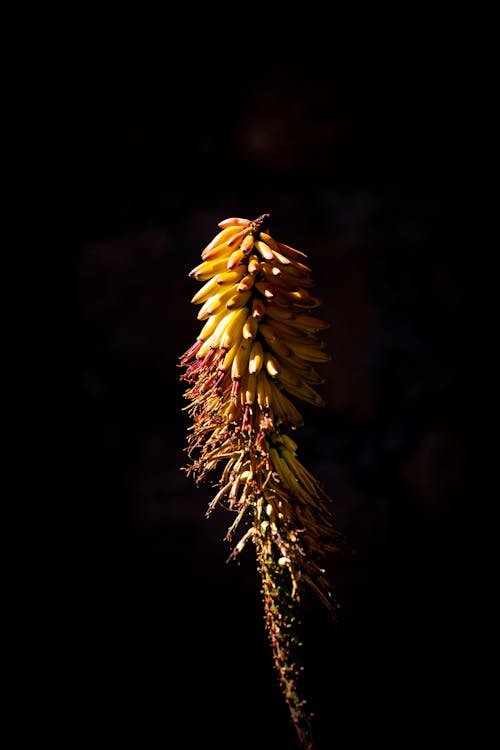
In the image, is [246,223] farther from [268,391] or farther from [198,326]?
[198,326]

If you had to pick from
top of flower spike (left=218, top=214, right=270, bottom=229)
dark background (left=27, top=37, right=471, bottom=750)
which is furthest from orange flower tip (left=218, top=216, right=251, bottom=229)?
dark background (left=27, top=37, right=471, bottom=750)

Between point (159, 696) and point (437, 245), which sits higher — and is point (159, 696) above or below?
below

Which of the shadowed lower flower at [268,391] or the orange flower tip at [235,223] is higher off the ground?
the orange flower tip at [235,223]

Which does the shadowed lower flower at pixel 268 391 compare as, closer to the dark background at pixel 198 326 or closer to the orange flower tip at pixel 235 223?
the orange flower tip at pixel 235 223

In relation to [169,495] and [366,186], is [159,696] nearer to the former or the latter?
[169,495]

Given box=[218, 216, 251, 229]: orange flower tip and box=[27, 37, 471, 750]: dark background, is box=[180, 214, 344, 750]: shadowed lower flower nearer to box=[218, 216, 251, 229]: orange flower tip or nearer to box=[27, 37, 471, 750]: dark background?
box=[218, 216, 251, 229]: orange flower tip

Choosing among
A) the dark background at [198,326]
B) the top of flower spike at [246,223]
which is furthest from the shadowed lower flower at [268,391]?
the dark background at [198,326]

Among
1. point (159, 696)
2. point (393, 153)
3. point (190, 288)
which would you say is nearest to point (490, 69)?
point (393, 153)

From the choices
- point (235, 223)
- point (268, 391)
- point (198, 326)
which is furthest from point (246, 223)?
point (198, 326)
